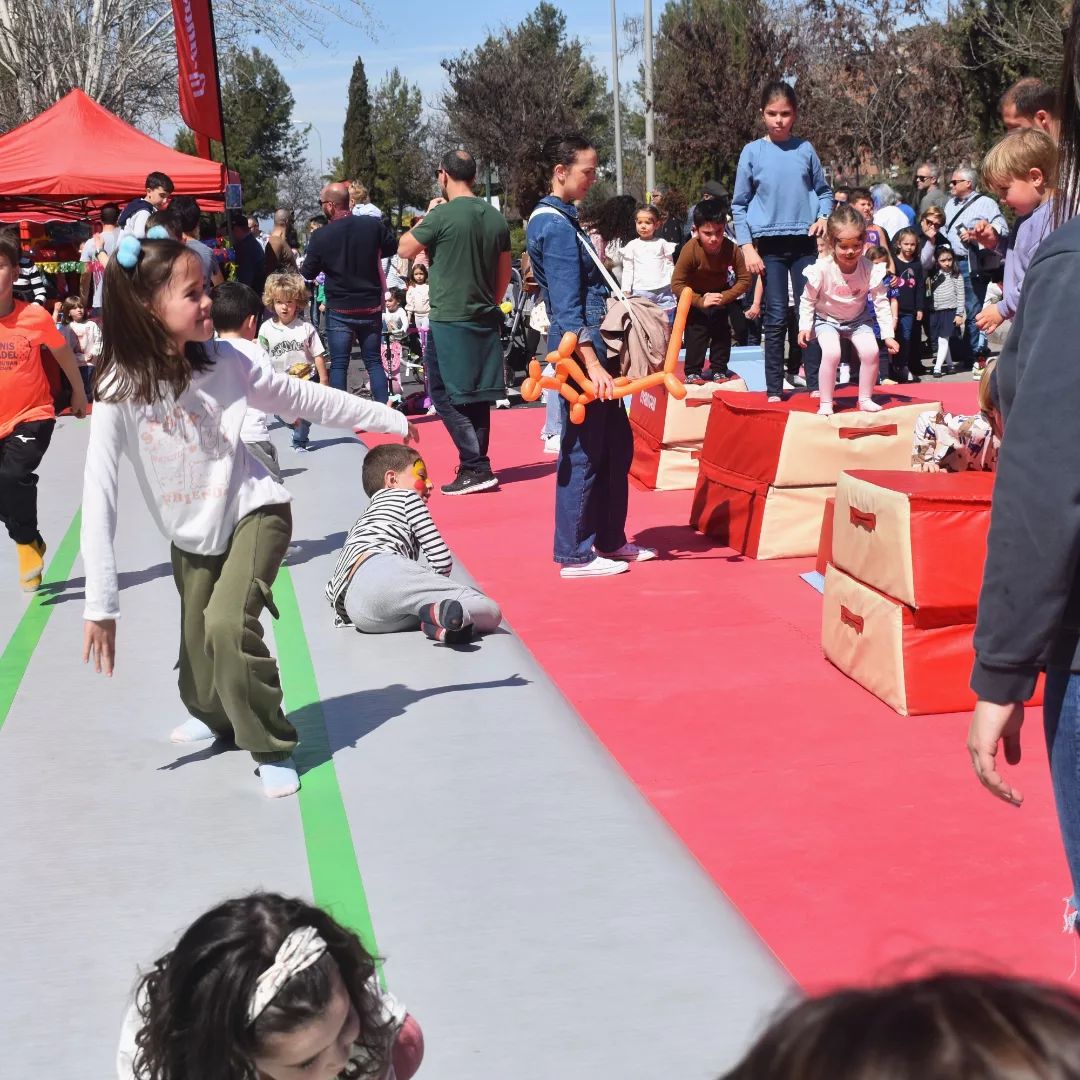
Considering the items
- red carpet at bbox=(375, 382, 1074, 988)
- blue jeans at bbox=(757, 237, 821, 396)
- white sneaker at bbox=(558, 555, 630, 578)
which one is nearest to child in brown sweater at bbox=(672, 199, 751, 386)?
blue jeans at bbox=(757, 237, 821, 396)

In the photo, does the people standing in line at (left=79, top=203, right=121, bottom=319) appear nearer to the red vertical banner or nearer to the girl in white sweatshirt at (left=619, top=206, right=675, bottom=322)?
the red vertical banner

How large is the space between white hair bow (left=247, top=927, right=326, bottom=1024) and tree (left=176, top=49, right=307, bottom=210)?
3060 inches

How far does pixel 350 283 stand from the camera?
11953mm

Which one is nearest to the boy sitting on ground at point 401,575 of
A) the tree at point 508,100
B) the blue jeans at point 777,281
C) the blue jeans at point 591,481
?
the blue jeans at point 591,481

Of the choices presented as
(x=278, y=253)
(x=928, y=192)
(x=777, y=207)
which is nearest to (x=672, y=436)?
(x=777, y=207)

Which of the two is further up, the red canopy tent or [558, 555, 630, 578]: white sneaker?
the red canopy tent

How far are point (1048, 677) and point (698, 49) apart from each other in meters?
34.4

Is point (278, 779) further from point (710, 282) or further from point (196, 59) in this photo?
point (196, 59)

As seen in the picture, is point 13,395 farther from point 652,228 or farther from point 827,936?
point 652,228

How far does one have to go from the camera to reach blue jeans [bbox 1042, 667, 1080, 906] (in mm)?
2240

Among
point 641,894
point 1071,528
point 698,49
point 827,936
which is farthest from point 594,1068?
point 698,49

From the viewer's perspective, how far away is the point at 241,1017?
79.7 inches

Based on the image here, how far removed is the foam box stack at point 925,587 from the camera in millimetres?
5180

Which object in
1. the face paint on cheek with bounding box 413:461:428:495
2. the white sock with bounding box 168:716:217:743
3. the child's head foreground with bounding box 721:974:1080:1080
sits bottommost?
the white sock with bounding box 168:716:217:743
